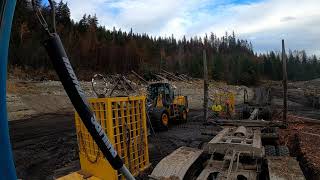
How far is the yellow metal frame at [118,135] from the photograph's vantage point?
215 inches

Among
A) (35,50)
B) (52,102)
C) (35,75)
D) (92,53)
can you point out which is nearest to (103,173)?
(52,102)

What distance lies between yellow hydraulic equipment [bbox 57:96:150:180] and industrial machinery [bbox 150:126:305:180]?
0.57 meters

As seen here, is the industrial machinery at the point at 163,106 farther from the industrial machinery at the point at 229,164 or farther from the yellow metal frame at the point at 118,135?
the yellow metal frame at the point at 118,135

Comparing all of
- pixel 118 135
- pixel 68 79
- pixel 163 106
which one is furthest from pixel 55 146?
pixel 68 79

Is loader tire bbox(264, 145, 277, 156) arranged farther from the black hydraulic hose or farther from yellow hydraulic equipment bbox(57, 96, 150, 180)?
the black hydraulic hose

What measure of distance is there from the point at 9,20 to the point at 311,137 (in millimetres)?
10162

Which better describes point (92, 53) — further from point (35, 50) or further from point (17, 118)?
point (17, 118)

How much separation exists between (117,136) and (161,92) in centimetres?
1104

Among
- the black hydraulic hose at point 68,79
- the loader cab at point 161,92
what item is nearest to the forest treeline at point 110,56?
the black hydraulic hose at point 68,79

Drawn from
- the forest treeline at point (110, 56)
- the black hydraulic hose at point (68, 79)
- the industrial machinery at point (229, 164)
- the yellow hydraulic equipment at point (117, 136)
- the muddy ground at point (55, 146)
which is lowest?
Result: the muddy ground at point (55, 146)

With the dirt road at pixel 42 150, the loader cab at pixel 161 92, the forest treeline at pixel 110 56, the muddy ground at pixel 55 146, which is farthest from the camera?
the forest treeline at pixel 110 56

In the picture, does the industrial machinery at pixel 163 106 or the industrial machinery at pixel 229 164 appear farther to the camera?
the industrial machinery at pixel 163 106

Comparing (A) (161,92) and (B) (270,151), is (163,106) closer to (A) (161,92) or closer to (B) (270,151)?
(A) (161,92)

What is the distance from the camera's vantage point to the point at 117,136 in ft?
18.7
